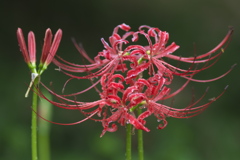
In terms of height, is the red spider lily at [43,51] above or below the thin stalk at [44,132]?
above

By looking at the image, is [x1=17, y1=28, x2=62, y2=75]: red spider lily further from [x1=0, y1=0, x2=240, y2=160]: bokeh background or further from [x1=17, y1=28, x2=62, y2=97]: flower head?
[x1=0, y1=0, x2=240, y2=160]: bokeh background

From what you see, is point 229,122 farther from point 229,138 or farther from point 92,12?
point 92,12

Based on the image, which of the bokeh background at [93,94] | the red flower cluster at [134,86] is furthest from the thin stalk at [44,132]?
the bokeh background at [93,94]

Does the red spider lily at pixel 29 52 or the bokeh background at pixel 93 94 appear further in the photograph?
the bokeh background at pixel 93 94

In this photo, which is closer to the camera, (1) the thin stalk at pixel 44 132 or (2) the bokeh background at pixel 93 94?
(1) the thin stalk at pixel 44 132

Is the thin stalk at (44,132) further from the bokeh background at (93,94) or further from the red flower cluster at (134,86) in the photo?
the bokeh background at (93,94)

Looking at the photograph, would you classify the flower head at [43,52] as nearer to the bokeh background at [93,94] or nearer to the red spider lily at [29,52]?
the red spider lily at [29,52]

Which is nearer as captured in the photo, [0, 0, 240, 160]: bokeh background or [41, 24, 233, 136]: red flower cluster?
[41, 24, 233, 136]: red flower cluster

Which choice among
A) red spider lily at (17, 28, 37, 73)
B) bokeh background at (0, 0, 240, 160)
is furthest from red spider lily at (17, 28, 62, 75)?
bokeh background at (0, 0, 240, 160)

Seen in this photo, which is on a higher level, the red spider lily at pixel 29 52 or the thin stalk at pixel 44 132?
the red spider lily at pixel 29 52
